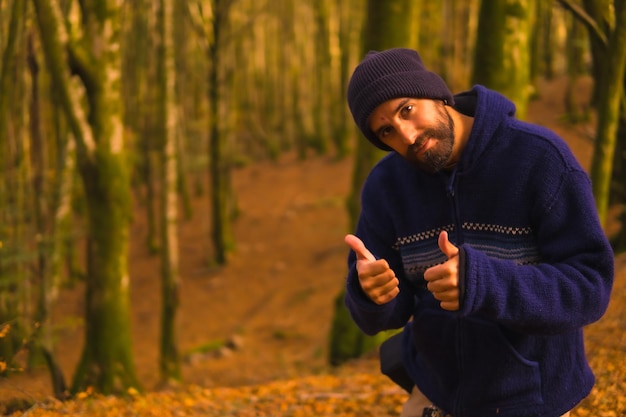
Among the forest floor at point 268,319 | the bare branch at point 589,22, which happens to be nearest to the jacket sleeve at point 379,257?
the forest floor at point 268,319

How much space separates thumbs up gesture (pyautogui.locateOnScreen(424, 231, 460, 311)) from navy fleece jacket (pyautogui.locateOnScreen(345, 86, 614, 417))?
2 centimetres

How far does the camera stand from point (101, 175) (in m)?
6.87

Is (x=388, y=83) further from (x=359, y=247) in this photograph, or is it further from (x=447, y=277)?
(x=447, y=277)

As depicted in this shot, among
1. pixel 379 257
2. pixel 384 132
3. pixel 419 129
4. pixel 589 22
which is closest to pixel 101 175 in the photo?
pixel 589 22

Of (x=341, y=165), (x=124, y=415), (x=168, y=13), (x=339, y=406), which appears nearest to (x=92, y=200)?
(x=124, y=415)

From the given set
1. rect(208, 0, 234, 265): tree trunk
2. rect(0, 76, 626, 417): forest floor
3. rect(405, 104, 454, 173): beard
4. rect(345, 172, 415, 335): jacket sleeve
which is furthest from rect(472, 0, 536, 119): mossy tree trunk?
rect(208, 0, 234, 265): tree trunk

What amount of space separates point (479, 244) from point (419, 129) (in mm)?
463

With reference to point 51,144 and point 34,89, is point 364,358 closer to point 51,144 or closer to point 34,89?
point 34,89

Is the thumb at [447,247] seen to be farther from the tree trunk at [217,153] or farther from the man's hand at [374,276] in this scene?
the tree trunk at [217,153]

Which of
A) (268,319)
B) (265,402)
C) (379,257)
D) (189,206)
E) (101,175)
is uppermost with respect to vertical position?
(379,257)

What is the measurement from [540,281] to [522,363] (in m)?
0.42

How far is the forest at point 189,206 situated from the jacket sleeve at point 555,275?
7.19 feet

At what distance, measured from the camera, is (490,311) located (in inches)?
84.4

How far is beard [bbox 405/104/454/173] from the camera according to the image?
2428 mm
